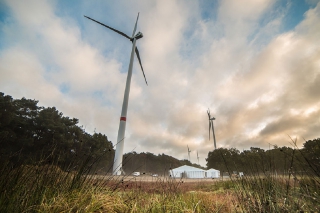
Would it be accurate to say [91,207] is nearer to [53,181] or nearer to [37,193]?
[37,193]

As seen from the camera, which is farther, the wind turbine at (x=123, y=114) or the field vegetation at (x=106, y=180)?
the wind turbine at (x=123, y=114)

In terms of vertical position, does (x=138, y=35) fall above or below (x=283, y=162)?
above

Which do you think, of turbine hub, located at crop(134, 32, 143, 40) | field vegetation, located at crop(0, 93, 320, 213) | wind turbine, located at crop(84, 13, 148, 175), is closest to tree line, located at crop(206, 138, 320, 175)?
field vegetation, located at crop(0, 93, 320, 213)

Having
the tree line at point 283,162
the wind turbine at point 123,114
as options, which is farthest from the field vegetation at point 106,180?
the wind turbine at point 123,114

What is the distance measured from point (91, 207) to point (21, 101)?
134 feet

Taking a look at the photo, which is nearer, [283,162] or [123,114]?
[283,162]

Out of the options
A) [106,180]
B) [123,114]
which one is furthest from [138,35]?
[106,180]

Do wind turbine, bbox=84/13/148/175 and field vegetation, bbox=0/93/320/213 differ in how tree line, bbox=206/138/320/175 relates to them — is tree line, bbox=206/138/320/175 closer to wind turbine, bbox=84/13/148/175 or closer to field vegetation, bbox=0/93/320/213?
field vegetation, bbox=0/93/320/213

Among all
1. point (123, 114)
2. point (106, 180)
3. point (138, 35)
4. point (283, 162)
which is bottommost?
point (106, 180)

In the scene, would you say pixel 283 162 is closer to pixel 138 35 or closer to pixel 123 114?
pixel 123 114

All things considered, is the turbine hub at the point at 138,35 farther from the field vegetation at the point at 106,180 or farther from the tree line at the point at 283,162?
the tree line at the point at 283,162

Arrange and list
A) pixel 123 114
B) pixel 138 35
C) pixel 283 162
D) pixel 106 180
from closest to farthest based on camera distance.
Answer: pixel 106 180, pixel 283 162, pixel 123 114, pixel 138 35

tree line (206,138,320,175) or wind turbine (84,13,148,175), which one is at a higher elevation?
wind turbine (84,13,148,175)

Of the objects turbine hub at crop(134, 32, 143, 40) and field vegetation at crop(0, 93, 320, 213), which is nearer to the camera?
field vegetation at crop(0, 93, 320, 213)
